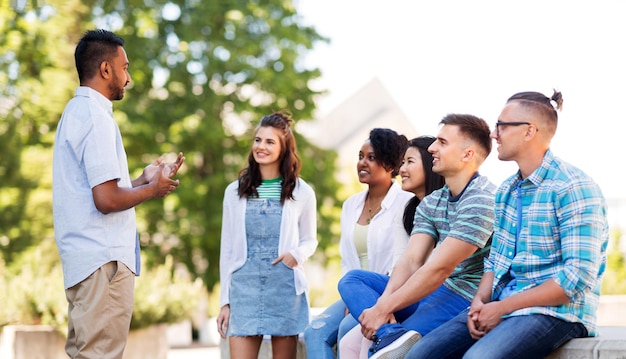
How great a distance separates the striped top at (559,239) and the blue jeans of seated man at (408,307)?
0.53m

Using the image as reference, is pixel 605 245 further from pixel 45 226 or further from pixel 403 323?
pixel 45 226

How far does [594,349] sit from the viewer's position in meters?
3.87

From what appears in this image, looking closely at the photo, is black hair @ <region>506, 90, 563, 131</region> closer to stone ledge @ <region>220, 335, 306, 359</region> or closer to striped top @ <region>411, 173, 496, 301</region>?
striped top @ <region>411, 173, 496, 301</region>

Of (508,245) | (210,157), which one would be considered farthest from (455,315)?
(210,157)

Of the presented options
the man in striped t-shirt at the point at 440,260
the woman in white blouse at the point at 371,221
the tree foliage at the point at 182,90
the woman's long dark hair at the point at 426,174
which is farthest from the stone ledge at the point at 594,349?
the tree foliage at the point at 182,90

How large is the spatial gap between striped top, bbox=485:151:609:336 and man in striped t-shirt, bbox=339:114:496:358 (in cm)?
34

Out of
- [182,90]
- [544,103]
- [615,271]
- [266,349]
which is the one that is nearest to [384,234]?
[266,349]

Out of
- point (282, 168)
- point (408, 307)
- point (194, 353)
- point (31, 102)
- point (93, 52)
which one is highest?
point (31, 102)

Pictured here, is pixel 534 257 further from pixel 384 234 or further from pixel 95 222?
pixel 95 222

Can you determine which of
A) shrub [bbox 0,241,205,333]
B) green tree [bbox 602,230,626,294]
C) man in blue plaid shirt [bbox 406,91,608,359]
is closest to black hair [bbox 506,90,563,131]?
man in blue plaid shirt [bbox 406,91,608,359]

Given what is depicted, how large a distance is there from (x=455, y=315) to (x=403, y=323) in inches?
10.4

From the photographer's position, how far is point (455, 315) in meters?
4.72

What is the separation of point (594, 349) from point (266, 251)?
259 cm

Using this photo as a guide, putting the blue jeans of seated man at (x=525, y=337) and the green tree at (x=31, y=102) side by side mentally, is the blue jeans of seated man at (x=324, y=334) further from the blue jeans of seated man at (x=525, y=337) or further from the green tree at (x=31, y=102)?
the green tree at (x=31, y=102)
